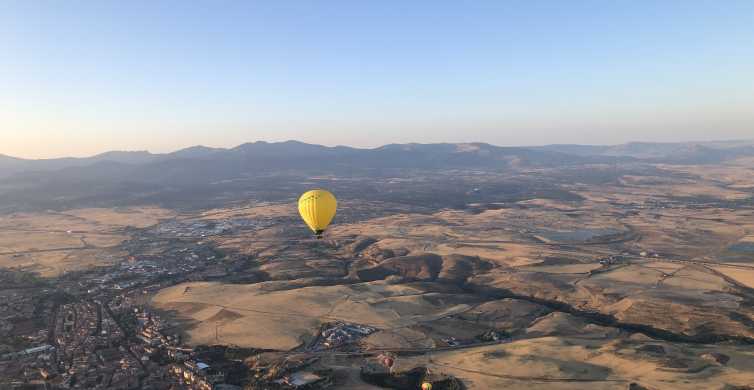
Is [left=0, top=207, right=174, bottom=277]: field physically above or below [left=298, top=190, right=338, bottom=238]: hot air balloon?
below

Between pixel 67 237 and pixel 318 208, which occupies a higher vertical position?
pixel 318 208

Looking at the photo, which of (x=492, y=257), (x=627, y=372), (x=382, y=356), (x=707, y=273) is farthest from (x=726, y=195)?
(x=382, y=356)

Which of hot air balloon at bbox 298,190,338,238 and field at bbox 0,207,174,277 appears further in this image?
field at bbox 0,207,174,277

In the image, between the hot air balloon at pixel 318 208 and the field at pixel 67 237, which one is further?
the field at pixel 67 237

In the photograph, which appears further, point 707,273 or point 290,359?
point 707,273

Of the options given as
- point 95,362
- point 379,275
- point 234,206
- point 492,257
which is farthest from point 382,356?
point 234,206

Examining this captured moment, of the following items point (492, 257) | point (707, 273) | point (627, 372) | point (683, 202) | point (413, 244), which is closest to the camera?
point (627, 372)

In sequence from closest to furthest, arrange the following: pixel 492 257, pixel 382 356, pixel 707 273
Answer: pixel 382 356 → pixel 707 273 → pixel 492 257

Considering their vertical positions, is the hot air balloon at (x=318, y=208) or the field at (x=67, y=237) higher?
the hot air balloon at (x=318, y=208)

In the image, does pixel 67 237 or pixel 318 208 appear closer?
pixel 318 208

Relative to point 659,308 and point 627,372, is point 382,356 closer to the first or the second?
point 627,372
